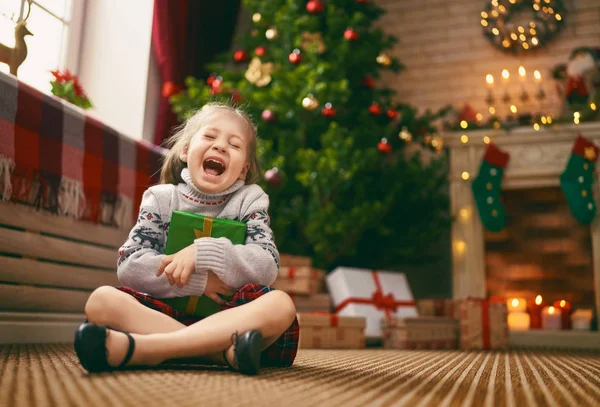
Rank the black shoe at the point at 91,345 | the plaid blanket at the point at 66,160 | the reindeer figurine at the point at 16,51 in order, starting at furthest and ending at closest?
1. the reindeer figurine at the point at 16,51
2. the plaid blanket at the point at 66,160
3. the black shoe at the point at 91,345

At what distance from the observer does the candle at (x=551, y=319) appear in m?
2.65

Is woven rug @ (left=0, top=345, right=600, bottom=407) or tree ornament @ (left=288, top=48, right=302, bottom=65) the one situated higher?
tree ornament @ (left=288, top=48, right=302, bottom=65)

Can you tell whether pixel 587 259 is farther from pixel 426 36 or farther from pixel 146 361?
pixel 146 361

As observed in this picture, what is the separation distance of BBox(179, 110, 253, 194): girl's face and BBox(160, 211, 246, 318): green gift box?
0.10 m

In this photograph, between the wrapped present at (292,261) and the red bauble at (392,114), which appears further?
the red bauble at (392,114)

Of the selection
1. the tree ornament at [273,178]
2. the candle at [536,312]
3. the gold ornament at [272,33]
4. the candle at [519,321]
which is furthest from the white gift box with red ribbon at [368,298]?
the gold ornament at [272,33]

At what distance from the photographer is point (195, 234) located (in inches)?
38.4

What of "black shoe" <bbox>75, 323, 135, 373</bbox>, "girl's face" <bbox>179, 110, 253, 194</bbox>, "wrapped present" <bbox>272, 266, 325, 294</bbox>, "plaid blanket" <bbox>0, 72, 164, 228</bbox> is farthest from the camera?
"wrapped present" <bbox>272, 266, 325, 294</bbox>

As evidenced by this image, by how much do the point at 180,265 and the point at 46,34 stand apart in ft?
6.00

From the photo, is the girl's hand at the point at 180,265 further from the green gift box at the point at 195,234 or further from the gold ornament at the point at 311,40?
the gold ornament at the point at 311,40

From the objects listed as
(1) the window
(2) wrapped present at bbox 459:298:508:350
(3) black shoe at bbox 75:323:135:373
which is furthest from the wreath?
(3) black shoe at bbox 75:323:135:373

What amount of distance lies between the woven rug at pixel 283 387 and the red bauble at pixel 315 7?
73.8 inches

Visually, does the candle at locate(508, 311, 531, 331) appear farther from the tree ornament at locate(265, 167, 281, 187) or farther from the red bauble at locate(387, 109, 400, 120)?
the tree ornament at locate(265, 167, 281, 187)

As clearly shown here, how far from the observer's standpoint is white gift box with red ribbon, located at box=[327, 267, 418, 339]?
7.32 ft
